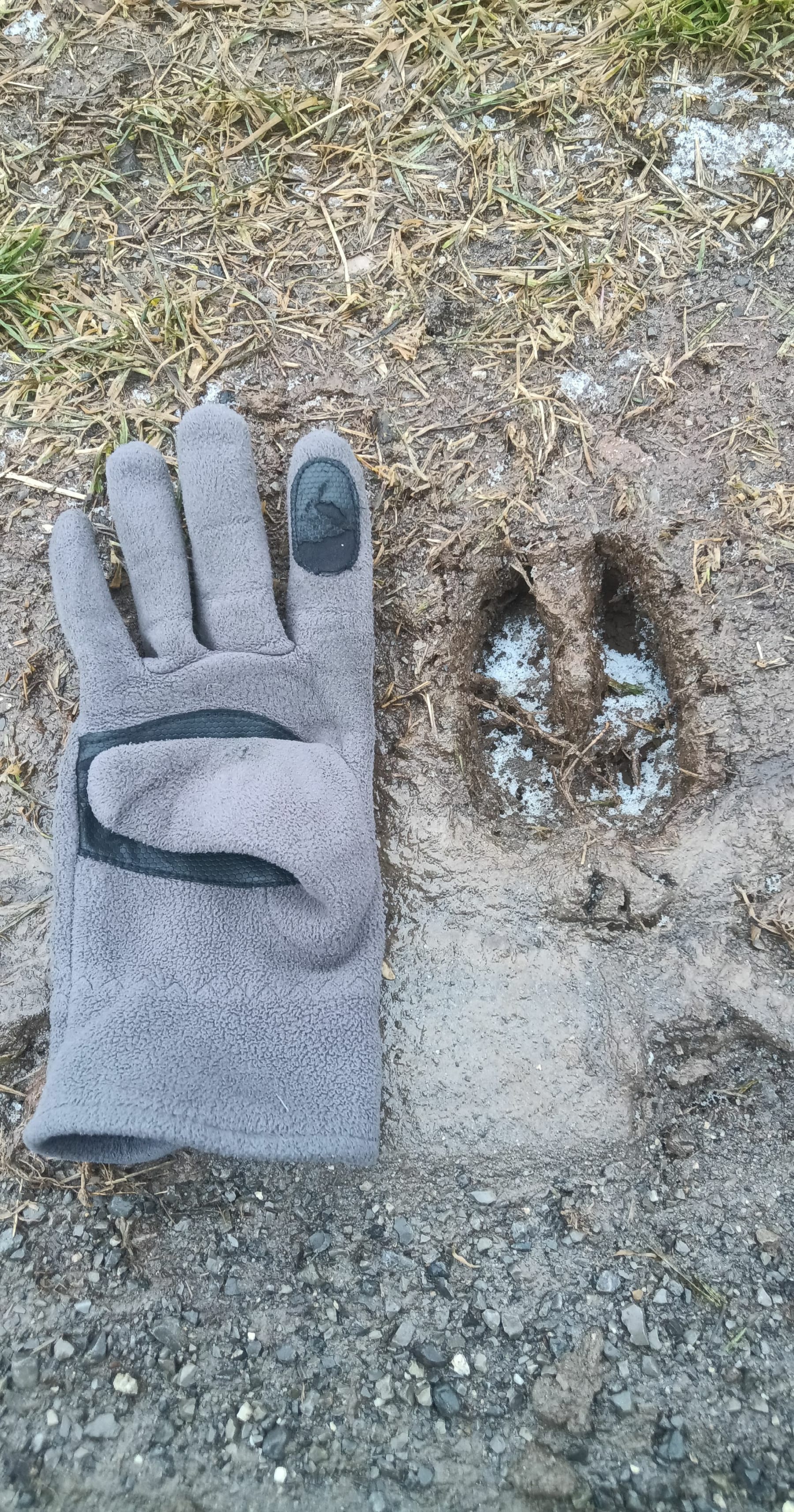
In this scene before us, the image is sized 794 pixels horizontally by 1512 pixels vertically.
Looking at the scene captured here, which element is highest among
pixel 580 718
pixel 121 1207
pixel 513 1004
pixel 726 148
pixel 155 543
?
pixel 726 148

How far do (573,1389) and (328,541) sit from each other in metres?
1.78

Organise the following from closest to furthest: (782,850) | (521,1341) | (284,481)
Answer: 1. (521,1341)
2. (782,850)
3. (284,481)

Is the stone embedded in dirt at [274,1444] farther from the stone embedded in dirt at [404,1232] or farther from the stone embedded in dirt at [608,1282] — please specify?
the stone embedded in dirt at [608,1282]

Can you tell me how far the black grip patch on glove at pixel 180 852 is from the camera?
1.72 meters

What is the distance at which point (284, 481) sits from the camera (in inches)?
74.5

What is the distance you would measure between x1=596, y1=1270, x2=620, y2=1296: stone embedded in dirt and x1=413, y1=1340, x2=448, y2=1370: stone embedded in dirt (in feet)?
1.11

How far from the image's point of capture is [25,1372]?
1650 millimetres

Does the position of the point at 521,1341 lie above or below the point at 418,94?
below

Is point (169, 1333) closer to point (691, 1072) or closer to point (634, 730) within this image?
point (691, 1072)

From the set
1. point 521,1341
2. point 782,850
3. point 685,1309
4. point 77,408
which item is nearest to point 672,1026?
point 782,850

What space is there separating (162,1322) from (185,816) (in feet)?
3.40

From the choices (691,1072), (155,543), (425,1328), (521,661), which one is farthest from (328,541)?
(425,1328)

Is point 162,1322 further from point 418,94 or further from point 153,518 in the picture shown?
point 418,94

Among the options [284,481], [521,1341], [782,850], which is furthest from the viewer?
[284,481]
